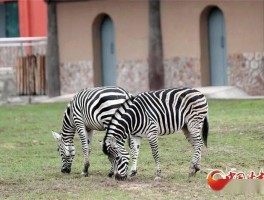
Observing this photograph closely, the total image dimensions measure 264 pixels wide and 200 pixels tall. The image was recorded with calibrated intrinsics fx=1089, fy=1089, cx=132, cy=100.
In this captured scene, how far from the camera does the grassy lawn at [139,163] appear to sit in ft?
44.7

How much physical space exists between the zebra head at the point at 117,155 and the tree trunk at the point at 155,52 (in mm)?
16755

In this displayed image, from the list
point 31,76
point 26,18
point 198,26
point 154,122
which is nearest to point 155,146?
point 154,122

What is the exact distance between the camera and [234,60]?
99.1 ft

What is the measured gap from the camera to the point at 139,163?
1653 centimetres

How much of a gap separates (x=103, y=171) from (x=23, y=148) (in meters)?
4.18

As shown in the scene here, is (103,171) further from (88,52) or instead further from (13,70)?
(13,70)

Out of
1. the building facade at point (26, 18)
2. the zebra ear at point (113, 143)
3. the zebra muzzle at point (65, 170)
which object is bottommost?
the zebra muzzle at point (65, 170)

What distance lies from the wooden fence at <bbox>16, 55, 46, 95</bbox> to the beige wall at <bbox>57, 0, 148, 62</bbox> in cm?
102

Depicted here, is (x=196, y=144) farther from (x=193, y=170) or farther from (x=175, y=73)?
(x=175, y=73)

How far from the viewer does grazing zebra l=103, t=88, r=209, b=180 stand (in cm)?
1441

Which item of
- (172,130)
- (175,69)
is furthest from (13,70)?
(172,130)

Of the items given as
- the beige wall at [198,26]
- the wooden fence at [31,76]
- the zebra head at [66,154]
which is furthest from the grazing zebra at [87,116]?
the wooden fence at [31,76]

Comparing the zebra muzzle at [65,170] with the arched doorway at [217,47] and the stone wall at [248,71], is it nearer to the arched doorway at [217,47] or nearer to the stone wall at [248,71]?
the stone wall at [248,71]

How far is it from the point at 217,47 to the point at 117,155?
17.1 metres
